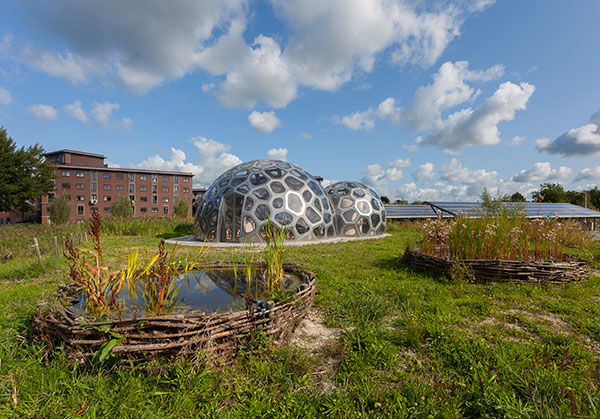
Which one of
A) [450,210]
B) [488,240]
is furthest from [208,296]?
[450,210]

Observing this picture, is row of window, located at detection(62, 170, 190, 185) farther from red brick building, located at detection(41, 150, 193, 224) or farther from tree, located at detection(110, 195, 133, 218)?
tree, located at detection(110, 195, 133, 218)

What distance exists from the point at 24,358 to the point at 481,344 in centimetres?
453

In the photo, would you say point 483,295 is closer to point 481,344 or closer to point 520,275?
point 520,275

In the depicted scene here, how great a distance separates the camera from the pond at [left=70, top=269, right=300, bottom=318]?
10.9 ft

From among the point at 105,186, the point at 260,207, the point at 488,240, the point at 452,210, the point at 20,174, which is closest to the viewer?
the point at 488,240

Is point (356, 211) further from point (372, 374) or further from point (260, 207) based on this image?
point (372, 374)

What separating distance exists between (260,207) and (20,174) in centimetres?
3623

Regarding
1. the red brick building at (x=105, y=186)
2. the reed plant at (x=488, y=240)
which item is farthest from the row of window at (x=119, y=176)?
the reed plant at (x=488, y=240)

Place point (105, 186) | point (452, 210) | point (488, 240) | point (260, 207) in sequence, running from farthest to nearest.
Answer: point (105, 186) < point (452, 210) < point (260, 207) < point (488, 240)

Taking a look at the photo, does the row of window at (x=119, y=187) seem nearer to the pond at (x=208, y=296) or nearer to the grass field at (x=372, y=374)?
the grass field at (x=372, y=374)

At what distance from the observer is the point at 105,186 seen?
55.0 m

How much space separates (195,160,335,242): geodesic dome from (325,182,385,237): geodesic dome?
1.45m

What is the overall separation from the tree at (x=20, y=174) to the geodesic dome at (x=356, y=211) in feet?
120

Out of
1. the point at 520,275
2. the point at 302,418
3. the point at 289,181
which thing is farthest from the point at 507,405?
the point at 289,181
